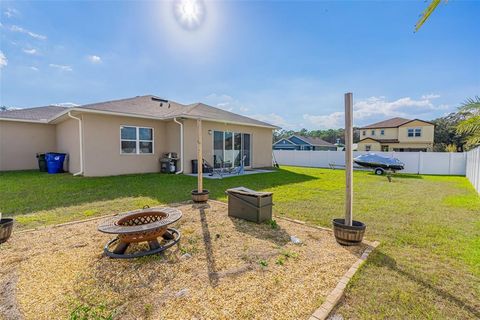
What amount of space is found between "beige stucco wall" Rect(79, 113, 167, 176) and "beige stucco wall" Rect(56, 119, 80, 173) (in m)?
1.14

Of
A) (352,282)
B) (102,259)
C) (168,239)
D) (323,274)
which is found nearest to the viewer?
(352,282)

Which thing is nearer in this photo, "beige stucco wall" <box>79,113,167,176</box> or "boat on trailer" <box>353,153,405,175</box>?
"beige stucco wall" <box>79,113,167,176</box>

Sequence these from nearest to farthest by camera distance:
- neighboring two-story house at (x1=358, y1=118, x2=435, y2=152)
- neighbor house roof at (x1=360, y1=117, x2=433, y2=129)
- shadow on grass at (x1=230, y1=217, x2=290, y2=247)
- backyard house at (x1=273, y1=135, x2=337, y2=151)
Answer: shadow on grass at (x1=230, y1=217, x2=290, y2=247) → neighboring two-story house at (x1=358, y1=118, x2=435, y2=152) → neighbor house roof at (x1=360, y1=117, x2=433, y2=129) → backyard house at (x1=273, y1=135, x2=337, y2=151)

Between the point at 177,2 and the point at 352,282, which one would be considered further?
the point at 177,2

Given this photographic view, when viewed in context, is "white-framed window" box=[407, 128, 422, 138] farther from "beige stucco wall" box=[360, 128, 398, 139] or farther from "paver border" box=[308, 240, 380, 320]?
"paver border" box=[308, 240, 380, 320]

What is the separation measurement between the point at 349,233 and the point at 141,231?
9.42 feet

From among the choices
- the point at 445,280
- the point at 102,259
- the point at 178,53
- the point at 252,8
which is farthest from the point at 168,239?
the point at 178,53

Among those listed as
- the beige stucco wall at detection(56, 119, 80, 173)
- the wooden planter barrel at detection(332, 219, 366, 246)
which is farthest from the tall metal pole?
the beige stucco wall at detection(56, 119, 80, 173)

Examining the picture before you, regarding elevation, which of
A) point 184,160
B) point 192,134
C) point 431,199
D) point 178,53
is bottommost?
point 431,199

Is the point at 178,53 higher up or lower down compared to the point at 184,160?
higher up

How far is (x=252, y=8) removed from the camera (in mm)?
7922

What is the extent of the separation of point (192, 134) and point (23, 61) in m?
9.33

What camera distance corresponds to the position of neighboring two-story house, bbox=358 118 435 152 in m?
28.7

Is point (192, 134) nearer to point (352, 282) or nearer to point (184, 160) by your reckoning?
point (184, 160)
